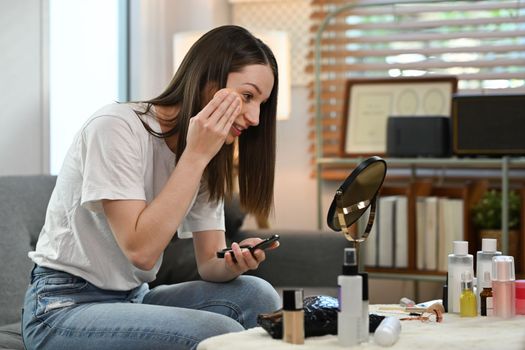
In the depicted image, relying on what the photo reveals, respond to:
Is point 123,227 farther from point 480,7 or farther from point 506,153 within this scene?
point 480,7

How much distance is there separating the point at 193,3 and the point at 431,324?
2.50 m

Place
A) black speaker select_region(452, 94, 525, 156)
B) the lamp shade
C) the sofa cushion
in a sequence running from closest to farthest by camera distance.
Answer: the sofa cushion → black speaker select_region(452, 94, 525, 156) → the lamp shade

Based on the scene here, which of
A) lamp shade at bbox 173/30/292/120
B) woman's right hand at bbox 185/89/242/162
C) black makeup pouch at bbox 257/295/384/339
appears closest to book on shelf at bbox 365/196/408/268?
lamp shade at bbox 173/30/292/120

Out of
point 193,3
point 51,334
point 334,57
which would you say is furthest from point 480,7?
point 51,334

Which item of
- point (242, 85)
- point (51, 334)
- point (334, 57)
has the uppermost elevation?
point (334, 57)

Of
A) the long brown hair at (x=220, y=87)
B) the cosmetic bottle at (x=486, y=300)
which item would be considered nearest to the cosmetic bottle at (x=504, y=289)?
the cosmetic bottle at (x=486, y=300)

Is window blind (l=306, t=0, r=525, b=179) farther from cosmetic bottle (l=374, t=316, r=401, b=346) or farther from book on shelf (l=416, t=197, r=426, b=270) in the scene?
cosmetic bottle (l=374, t=316, r=401, b=346)

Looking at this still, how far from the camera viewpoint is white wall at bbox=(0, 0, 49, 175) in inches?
103

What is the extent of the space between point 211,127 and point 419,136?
69.0 inches

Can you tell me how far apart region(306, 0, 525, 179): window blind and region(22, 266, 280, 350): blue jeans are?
185 centimetres

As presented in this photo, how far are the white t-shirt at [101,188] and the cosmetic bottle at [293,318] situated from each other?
421mm

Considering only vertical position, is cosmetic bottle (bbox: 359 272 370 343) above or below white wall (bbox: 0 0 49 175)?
below

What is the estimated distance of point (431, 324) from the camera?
4.90 ft

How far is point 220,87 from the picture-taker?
173cm
